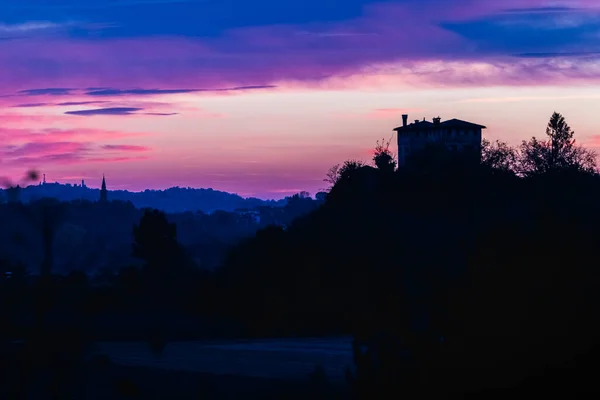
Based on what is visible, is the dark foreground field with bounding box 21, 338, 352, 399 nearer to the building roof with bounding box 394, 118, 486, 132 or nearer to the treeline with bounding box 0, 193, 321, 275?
the treeline with bounding box 0, 193, 321, 275

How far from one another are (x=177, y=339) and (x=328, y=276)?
463 inches

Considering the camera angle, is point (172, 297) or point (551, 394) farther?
point (172, 297)

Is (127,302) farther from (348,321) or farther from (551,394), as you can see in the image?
(551,394)

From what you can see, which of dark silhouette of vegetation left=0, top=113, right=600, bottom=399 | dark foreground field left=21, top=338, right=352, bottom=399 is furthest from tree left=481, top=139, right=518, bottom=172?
dark foreground field left=21, top=338, right=352, bottom=399

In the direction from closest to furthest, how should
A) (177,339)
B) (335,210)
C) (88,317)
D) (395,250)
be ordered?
1. (88,317)
2. (177,339)
3. (395,250)
4. (335,210)

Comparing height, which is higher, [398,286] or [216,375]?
[398,286]

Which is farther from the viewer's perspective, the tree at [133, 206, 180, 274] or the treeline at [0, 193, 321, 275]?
the treeline at [0, 193, 321, 275]

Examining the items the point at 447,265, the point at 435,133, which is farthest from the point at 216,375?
the point at 435,133

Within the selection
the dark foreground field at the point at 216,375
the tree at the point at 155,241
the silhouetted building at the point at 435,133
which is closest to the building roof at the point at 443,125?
the silhouetted building at the point at 435,133

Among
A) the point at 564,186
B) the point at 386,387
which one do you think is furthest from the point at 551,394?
the point at 564,186

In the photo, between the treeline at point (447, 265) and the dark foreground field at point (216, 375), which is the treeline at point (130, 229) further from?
the dark foreground field at point (216, 375)

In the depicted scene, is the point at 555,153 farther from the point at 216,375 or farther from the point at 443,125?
the point at 216,375

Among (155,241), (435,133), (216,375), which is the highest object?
(435,133)

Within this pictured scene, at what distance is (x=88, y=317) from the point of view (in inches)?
794
